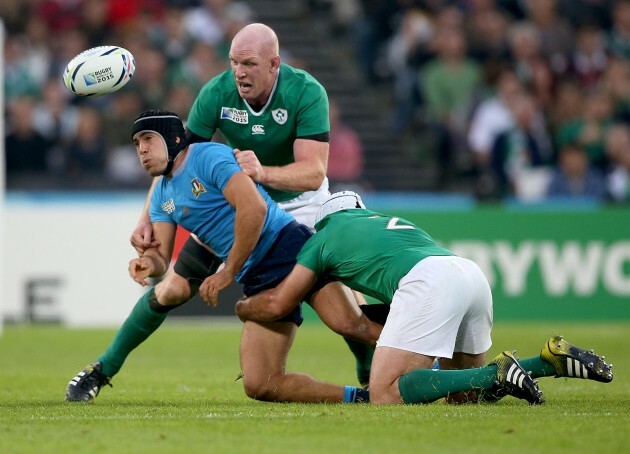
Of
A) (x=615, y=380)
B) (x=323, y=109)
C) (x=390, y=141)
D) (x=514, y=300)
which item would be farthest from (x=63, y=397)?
(x=390, y=141)

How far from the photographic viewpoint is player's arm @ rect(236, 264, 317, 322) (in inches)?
312

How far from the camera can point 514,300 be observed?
1689 centimetres

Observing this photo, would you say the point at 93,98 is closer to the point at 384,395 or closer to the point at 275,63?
the point at 275,63

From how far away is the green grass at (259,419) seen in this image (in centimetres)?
609

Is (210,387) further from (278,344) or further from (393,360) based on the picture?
(393,360)

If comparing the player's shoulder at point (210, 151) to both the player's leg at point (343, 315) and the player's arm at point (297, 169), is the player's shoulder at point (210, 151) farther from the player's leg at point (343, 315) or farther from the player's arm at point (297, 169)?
the player's leg at point (343, 315)

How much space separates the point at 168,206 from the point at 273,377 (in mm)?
1375

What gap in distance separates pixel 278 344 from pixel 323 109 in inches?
75.9

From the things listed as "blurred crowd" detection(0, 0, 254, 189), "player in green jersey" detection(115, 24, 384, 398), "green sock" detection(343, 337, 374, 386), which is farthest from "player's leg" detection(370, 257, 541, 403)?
"blurred crowd" detection(0, 0, 254, 189)

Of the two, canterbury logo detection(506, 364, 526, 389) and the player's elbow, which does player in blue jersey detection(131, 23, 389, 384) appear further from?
canterbury logo detection(506, 364, 526, 389)

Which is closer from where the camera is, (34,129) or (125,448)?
(125,448)

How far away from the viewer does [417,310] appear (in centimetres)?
769

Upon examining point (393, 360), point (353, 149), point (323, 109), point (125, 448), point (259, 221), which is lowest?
point (125, 448)

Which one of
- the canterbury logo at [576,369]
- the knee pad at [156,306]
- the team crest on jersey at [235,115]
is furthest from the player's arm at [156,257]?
the canterbury logo at [576,369]
